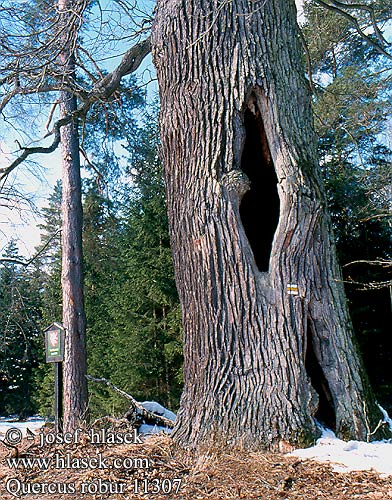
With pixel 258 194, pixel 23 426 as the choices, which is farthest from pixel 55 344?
pixel 23 426

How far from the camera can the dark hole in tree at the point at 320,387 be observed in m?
4.30

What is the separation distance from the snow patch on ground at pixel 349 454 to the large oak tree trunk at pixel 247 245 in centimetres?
12

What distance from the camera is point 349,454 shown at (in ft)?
12.0

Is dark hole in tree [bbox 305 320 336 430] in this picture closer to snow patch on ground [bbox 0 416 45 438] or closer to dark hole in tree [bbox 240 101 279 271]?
dark hole in tree [bbox 240 101 279 271]

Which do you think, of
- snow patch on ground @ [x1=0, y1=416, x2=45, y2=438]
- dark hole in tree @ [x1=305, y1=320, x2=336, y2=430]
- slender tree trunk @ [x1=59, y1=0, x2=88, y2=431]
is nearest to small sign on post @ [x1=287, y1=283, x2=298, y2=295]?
dark hole in tree @ [x1=305, y1=320, x2=336, y2=430]

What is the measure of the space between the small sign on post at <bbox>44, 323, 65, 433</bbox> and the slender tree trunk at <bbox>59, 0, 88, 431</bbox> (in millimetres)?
2290

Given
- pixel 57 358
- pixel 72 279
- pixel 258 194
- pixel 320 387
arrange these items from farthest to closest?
pixel 72 279 < pixel 57 358 < pixel 258 194 < pixel 320 387

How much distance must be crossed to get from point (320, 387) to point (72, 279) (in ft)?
21.3

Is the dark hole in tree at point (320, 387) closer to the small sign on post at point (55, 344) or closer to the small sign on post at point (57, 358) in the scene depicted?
the small sign on post at point (57, 358)

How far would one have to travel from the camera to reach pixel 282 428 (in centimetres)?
389

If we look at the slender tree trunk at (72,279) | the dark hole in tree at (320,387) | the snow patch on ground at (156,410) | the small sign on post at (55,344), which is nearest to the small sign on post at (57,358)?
the small sign on post at (55,344)

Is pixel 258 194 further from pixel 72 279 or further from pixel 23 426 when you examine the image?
pixel 23 426

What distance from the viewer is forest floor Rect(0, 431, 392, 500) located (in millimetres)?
3250

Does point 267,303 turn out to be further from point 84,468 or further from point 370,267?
point 370,267
